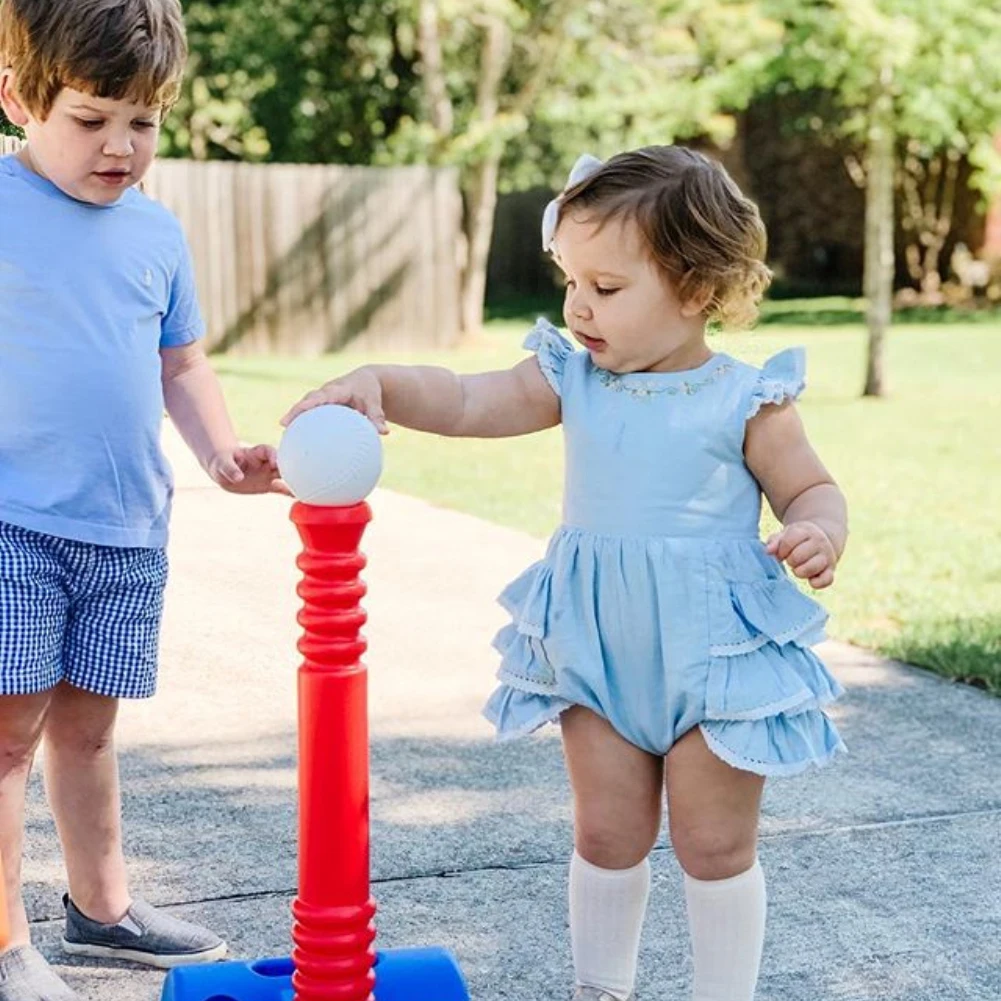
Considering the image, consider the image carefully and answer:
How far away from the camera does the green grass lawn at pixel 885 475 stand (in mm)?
5418

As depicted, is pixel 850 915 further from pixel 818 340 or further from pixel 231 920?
pixel 818 340

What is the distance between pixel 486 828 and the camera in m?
3.53

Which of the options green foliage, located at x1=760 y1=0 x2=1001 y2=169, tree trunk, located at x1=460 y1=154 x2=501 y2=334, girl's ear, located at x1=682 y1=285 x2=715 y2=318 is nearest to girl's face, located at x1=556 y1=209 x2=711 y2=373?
girl's ear, located at x1=682 y1=285 x2=715 y2=318

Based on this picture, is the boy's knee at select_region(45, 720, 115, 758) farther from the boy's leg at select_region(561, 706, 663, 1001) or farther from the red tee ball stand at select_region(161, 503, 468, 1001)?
the boy's leg at select_region(561, 706, 663, 1001)

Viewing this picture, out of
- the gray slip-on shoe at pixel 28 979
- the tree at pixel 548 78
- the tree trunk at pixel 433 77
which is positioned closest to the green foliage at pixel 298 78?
the tree at pixel 548 78

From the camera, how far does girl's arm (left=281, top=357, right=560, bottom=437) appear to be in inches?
96.1

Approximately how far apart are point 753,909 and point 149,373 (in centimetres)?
117

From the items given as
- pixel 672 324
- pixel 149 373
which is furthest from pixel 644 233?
pixel 149 373

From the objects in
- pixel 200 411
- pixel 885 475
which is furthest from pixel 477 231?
pixel 200 411

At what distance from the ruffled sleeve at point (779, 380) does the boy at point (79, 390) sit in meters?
0.73

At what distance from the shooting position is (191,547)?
6215mm

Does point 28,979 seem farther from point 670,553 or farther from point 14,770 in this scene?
point 670,553

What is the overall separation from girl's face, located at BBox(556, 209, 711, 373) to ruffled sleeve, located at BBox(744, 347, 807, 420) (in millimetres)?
106

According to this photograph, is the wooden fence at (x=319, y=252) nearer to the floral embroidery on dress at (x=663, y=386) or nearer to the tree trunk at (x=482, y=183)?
the tree trunk at (x=482, y=183)
